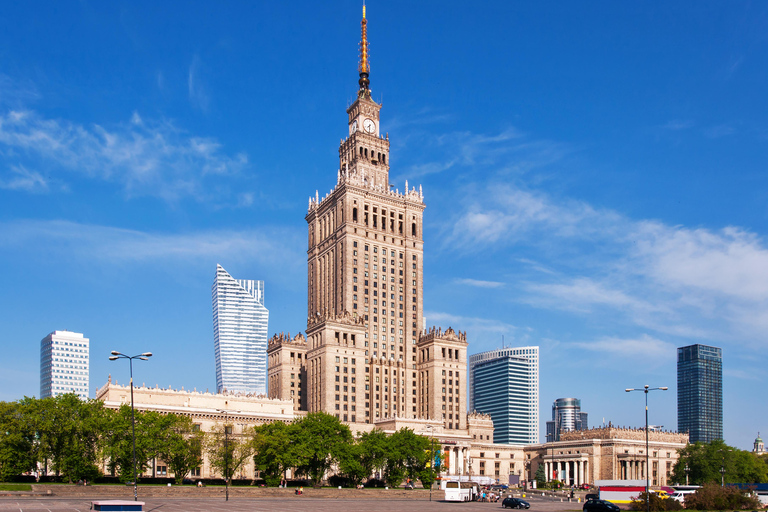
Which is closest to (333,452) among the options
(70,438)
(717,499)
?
Result: (70,438)

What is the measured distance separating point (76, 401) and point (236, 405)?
5693 centimetres

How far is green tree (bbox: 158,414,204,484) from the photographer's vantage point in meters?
127

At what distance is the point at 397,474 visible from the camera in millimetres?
139000

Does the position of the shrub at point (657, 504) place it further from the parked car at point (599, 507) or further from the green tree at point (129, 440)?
the green tree at point (129, 440)

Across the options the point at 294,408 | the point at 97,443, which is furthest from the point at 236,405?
the point at 97,443

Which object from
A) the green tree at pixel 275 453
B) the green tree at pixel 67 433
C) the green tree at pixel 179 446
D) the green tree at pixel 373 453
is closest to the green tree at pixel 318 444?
the green tree at pixel 275 453

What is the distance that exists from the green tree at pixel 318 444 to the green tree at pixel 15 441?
136 ft

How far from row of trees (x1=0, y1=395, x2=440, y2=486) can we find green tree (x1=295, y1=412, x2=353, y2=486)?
17 cm

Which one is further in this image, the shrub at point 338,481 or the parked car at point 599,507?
the shrub at point 338,481

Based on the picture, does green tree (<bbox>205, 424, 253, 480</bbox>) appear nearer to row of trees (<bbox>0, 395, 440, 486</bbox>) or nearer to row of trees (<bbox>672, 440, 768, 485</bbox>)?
row of trees (<bbox>0, 395, 440, 486</bbox>)

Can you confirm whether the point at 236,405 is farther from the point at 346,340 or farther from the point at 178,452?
the point at 178,452

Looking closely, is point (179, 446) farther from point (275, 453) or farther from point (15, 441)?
point (15, 441)

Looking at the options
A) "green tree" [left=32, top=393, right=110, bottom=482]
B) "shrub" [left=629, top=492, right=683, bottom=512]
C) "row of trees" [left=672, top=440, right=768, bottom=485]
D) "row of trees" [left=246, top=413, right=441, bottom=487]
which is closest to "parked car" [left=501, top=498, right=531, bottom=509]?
"shrub" [left=629, top=492, right=683, bottom=512]

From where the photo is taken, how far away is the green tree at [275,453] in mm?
129125
